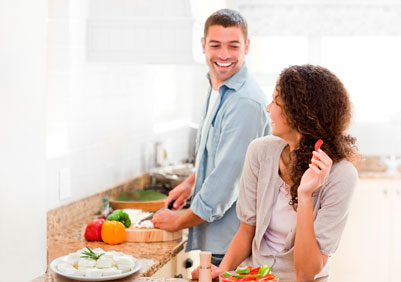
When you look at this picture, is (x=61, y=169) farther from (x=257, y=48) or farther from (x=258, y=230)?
(x=257, y=48)

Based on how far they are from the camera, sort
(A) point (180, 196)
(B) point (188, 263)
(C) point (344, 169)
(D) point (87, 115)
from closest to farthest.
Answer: (C) point (344, 169), (A) point (180, 196), (B) point (188, 263), (D) point (87, 115)

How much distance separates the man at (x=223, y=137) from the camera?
251 centimetres

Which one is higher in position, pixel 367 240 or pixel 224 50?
pixel 224 50

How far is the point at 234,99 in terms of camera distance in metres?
2.55

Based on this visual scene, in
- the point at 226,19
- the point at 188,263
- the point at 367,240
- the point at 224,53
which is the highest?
the point at 226,19

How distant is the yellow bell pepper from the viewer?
8.66 ft

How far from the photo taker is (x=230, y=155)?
250 cm

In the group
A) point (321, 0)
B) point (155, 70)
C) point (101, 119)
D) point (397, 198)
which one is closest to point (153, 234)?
point (101, 119)

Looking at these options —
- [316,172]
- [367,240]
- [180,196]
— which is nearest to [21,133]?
[316,172]

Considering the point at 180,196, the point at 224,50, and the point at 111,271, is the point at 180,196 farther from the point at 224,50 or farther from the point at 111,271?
the point at 111,271

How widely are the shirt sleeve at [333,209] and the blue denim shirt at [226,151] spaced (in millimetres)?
624

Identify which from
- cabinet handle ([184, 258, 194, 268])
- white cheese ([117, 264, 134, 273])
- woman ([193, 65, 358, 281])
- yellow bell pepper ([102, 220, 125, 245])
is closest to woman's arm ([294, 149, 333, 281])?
woman ([193, 65, 358, 281])

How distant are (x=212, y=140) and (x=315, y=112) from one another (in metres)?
0.73

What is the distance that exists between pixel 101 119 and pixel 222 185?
1.12 meters
